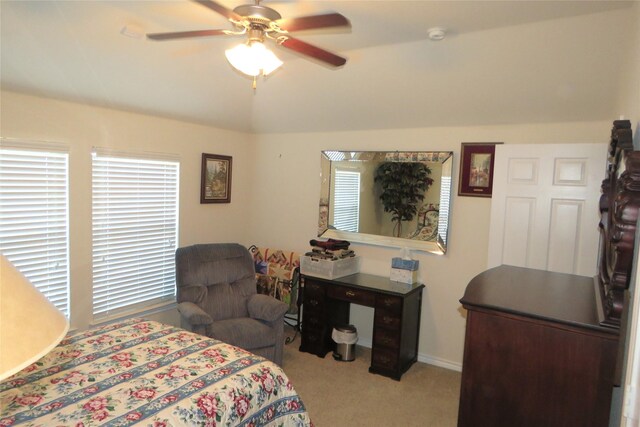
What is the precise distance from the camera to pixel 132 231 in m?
3.78

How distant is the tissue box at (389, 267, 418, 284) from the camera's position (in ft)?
12.7

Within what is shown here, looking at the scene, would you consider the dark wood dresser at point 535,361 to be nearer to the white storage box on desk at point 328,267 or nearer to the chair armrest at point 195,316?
the chair armrest at point 195,316

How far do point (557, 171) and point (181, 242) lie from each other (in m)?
3.32

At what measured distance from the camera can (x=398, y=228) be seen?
406cm

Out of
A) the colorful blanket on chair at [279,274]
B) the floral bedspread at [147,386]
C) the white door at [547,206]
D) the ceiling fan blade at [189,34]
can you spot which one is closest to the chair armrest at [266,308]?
the colorful blanket on chair at [279,274]

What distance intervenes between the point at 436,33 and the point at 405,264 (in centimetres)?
203

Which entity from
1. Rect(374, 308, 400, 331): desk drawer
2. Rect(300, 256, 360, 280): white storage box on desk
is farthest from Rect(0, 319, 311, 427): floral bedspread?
Rect(300, 256, 360, 280): white storage box on desk

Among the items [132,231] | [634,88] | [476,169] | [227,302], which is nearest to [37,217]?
[132,231]

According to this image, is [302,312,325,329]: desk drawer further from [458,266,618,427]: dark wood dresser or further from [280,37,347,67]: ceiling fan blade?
[280,37,347,67]: ceiling fan blade

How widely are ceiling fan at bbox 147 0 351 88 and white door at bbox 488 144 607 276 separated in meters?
1.83

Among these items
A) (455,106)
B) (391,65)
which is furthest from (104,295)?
(455,106)

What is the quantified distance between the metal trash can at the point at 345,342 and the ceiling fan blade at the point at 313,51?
2.59 metres

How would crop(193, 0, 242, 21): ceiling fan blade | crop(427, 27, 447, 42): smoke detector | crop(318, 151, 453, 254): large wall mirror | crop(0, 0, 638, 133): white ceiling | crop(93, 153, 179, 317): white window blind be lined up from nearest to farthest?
crop(193, 0, 242, 21): ceiling fan blade
crop(0, 0, 638, 133): white ceiling
crop(427, 27, 447, 42): smoke detector
crop(93, 153, 179, 317): white window blind
crop(318, 151, 453, 254): large wall mirror

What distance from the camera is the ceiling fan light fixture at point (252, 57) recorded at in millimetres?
1829
